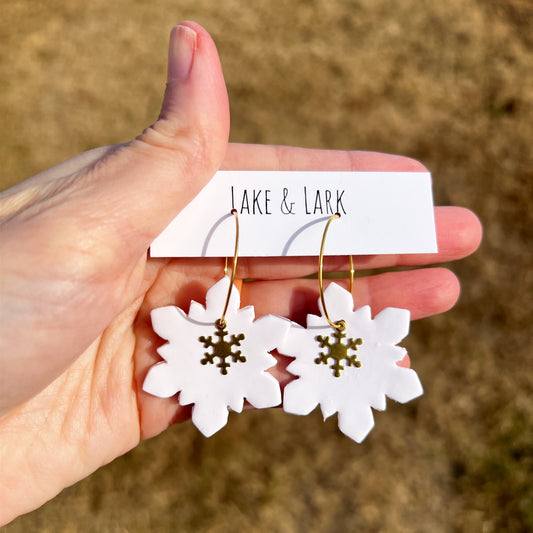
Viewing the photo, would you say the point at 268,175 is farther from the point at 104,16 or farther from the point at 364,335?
the point at 104,16

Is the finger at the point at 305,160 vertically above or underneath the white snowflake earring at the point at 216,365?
above

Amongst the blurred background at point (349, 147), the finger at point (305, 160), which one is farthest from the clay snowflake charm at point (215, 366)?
the blurred background at point (349, 147)

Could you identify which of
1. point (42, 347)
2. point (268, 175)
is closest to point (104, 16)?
point (268, 175)

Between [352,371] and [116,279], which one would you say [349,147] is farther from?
[116,279]

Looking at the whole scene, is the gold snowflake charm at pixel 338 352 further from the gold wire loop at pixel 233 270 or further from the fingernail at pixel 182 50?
the fingernail at pixel 182 50

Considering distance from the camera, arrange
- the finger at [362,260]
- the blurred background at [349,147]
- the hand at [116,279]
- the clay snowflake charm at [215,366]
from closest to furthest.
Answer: the hand at [116,279] → the clay snowflake charm at [215,366] → the finger at [362,260] → the blurred background at [349,147]

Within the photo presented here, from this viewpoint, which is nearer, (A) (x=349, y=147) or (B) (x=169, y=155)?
(B) (x=169, y=155)

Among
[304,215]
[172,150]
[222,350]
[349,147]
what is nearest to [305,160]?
[304,215]
